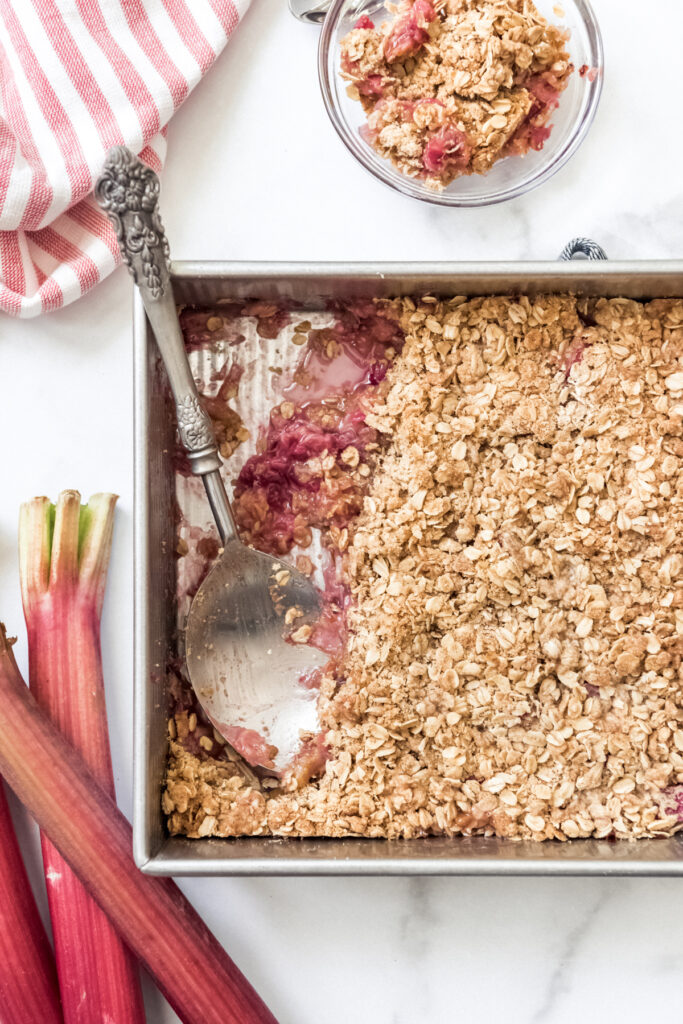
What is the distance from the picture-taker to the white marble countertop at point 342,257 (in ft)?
3.85

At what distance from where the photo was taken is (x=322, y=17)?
120 centimetres

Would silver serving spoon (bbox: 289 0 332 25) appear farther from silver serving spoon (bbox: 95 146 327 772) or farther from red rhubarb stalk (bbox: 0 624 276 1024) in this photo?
red rhubarb stalk (bbox: 0 624 276 1024)

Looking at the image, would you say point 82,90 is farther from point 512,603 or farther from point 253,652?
point 512,603

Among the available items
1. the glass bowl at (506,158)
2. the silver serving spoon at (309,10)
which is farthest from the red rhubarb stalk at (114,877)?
the silver serving spoon at (309,10)

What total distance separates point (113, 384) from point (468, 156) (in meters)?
0.58

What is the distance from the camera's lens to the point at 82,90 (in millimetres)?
1169

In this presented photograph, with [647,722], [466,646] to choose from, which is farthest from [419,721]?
[647,722]

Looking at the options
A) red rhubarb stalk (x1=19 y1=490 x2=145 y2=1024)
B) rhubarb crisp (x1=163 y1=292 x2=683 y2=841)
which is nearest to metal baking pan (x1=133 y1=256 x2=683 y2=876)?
rhubarb crisp (x1=163 y1=292 x2=683 y2=841)

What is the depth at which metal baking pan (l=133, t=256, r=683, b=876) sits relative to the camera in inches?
39.3

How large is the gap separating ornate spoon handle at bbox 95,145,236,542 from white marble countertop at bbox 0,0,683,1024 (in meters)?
0.23

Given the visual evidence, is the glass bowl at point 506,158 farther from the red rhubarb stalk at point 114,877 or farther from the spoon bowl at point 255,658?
the red rhubarb stalk at point 114,877

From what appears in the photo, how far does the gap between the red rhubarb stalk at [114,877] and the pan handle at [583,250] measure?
954 mm

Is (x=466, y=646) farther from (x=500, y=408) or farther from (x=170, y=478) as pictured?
(x=170, y=478)

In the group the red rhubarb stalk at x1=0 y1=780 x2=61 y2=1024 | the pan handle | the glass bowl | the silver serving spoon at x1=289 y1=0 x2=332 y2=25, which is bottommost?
the red rhubarb stalk at x1=0 y1=780 x2=61 y2=1024
